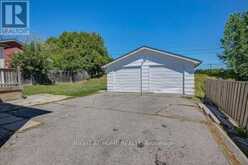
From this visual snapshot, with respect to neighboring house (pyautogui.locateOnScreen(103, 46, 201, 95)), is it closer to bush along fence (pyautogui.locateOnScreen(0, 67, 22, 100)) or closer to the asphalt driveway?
bush along fence (pyautogui.locateOnScreen(0, 67, 22, 100))

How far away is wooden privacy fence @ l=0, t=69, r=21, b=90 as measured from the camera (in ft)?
29.5

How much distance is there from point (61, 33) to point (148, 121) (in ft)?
101

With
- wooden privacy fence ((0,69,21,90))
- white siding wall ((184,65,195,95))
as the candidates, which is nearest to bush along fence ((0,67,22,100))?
wooden privacy fence ((0,69,21,90))

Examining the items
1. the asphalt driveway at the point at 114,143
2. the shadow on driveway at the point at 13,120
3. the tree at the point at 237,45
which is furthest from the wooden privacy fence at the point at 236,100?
the tree at the point at 237,45

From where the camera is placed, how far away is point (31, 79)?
61.5 feet

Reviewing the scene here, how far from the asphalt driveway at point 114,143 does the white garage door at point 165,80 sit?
6.56 m

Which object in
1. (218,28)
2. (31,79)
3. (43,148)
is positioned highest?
(218,28)

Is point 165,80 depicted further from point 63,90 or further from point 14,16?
point 14,16

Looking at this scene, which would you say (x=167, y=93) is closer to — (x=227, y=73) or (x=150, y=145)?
(x=150, y=145)

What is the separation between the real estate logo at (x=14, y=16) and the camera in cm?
1241

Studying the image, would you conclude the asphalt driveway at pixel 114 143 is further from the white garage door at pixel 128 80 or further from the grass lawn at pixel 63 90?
the white garage door at pixel 128 80

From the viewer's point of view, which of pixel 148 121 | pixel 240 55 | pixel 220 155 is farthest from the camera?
pixel 240 55

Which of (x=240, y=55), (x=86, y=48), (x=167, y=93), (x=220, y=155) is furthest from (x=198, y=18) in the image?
(x=220, y=155)

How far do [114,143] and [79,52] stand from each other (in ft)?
85.3
